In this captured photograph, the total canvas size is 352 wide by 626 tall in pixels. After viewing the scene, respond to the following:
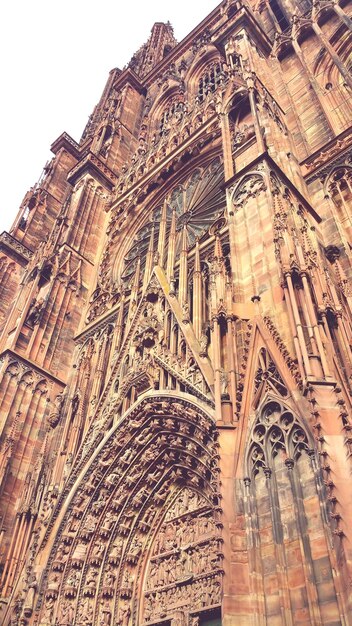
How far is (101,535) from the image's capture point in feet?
29.1

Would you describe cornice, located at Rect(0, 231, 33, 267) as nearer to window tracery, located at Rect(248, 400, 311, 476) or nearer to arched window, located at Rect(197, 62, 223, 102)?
arched window, located at Rect(197, 62, 223, 102)

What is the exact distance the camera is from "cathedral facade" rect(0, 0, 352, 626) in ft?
17.4

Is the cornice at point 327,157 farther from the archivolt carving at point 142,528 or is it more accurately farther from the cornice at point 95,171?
the cornice at point 95,171

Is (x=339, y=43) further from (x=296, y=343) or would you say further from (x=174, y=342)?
(x=296, y=343)

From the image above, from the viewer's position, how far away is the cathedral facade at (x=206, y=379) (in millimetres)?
5293

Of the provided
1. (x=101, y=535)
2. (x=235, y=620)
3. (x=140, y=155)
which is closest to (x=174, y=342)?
(x=101, y=535)

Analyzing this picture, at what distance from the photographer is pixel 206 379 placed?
7.82 meters

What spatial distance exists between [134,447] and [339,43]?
1146 centimetres

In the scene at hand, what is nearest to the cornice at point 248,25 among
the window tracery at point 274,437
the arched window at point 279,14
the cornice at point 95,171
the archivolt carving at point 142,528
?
the arched window at point 279,14

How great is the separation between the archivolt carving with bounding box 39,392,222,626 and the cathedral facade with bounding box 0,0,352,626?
29mm

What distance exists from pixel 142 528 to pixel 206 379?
300 cm

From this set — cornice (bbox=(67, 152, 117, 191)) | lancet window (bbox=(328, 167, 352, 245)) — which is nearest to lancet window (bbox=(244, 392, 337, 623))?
lancet window (bbox=(328, 167, 352, 245))

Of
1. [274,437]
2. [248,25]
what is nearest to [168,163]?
[248,25]

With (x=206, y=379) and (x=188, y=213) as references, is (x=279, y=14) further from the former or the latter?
(x=206, y=379)
